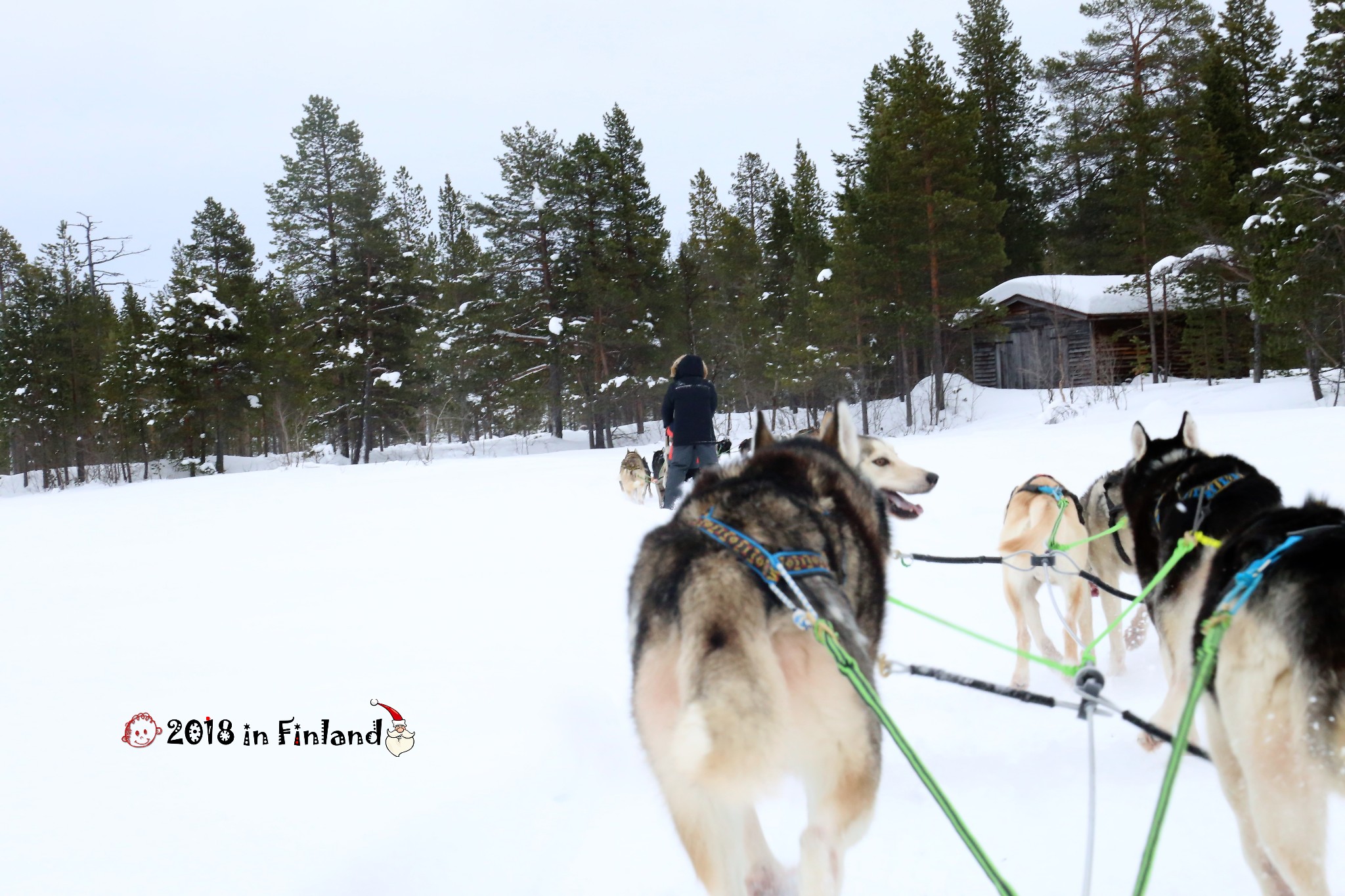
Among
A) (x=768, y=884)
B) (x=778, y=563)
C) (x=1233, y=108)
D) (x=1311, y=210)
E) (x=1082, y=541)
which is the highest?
(x=1233, y=108)

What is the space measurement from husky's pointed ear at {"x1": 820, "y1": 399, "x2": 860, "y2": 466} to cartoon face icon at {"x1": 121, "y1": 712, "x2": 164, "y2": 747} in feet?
9.91

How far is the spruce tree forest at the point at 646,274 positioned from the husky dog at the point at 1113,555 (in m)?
19.6

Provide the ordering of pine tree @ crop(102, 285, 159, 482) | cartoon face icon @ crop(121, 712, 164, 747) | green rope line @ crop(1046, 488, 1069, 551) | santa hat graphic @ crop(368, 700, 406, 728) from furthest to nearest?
pine tree @ crop(102, 285, 159, 482), green rope line @ crop(1046, 488, 1069, 551), santa hat graphic @ crop(368, 700, 406, 728), cartoon face icon @ crop(121, 712, 164, 747)

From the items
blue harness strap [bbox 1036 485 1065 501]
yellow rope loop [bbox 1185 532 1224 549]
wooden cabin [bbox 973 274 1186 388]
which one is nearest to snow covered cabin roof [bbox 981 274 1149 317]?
wooden cabin [bbox 973 274 1186 388]

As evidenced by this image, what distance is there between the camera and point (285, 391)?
29641mm

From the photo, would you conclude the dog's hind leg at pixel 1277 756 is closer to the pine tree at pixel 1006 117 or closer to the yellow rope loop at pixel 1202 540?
the yellow rope loop at pixel 1202 540

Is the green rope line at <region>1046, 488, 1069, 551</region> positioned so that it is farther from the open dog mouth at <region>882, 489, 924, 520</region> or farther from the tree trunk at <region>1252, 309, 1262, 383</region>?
the tree trunk at <region>1252, 309, 1262, 383</region>

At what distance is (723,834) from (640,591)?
0.64m

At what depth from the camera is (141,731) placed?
10.0 feet

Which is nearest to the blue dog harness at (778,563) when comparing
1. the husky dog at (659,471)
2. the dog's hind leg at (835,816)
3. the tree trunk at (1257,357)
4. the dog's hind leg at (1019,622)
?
the dog's hind leg at (835,816)

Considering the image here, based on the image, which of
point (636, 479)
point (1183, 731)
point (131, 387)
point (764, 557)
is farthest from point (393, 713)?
point (131, 387)

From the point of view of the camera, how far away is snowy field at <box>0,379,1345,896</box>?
2266 millimetres

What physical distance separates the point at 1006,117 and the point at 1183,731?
36903 millimetres

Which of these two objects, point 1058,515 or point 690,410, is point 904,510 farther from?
point 690,410
